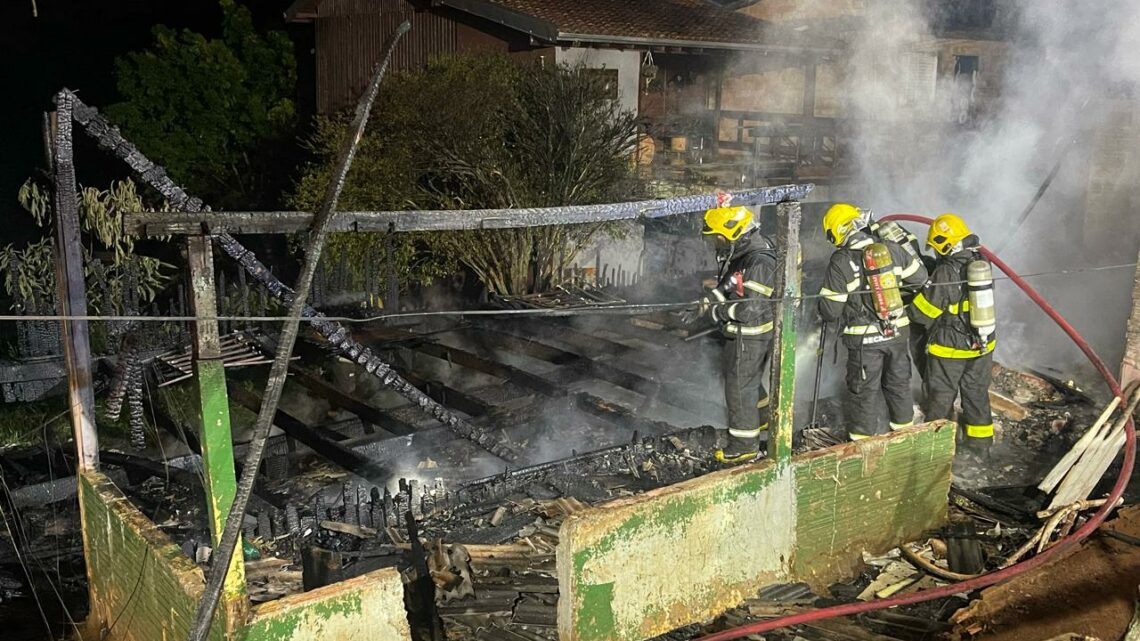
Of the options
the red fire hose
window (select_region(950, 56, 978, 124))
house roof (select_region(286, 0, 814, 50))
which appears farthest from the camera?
window (select_region(950, 56, 978, 124))

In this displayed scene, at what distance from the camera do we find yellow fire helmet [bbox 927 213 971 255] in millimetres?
8211

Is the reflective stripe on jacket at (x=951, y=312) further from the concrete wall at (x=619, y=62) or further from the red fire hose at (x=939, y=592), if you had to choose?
the concrete wall at (x=619, y=62)

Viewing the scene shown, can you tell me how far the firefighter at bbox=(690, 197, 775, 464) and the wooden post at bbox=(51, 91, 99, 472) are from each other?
192 inches

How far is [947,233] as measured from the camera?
8227 millimetres

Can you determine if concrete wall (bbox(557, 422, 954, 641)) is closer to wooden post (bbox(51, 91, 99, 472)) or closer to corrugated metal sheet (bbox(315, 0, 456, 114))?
wooden post (bbox(51, 91, 99, 472))

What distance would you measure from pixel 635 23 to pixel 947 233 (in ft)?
33.3

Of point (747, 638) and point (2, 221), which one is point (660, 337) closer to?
point (747, 638)

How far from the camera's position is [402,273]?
14266 mm

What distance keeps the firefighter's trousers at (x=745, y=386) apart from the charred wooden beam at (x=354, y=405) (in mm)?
2933

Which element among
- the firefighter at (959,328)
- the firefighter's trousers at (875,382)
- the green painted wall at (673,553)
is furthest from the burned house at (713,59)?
the green painted wall at (673,553)

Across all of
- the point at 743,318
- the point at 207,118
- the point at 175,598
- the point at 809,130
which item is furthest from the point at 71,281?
the point at 809,130

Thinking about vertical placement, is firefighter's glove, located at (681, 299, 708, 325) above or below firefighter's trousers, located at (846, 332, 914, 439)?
above

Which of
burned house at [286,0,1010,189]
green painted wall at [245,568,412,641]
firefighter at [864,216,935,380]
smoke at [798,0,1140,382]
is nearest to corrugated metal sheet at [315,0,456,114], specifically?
burned house at [286,0,1010,189]

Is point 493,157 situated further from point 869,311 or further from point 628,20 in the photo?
point 869,311
